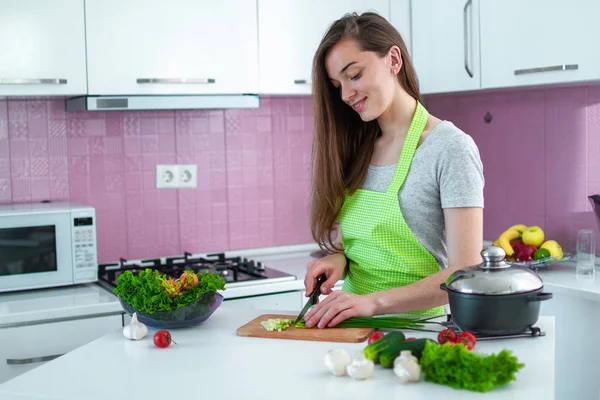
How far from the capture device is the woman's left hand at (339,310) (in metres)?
1.85

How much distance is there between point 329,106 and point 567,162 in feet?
4.70

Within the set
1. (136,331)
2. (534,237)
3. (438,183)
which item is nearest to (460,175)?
(438,183)

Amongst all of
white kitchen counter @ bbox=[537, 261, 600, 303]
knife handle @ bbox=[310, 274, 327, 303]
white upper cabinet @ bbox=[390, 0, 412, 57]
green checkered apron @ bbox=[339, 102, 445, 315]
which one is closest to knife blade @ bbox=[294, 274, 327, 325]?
knife handle @ bbox=[310, 274, 327, 303]

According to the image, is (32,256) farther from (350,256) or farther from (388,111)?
(388,111)

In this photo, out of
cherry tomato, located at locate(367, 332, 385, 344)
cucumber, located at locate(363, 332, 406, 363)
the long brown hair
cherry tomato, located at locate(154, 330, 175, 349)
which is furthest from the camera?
the long brown hair

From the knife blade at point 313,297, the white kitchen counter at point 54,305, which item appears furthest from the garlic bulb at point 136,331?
the white kitchen counter at point 54,305

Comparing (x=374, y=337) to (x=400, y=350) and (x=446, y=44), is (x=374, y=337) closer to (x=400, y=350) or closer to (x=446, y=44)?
(x=400, y=350)

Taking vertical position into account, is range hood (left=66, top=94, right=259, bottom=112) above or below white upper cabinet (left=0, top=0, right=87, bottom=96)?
below

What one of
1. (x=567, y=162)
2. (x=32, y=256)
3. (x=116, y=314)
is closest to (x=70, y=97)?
(x=32, y=256)

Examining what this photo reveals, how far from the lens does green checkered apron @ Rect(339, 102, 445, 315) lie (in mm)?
2055

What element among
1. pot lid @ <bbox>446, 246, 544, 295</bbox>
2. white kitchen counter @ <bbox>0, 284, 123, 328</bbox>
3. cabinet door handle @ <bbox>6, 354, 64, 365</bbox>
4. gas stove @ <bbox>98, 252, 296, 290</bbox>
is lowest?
cabinet door handle @ <bbox>6, 354, 64, 365</bbox>

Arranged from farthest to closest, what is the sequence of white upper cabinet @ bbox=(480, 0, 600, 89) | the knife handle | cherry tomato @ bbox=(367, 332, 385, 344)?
1. white upper cabinet @ bbox=(480, 0, 600, 89)
2. the knife handle
3. cherry tomato @ bbox=(367, 332, 385, 344)

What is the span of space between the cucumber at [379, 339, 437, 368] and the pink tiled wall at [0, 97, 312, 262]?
2.03 m

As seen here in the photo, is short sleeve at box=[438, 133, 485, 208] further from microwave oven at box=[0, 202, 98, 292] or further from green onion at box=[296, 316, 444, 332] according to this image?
microwave oven at box=[0, 202, 98, 292]
